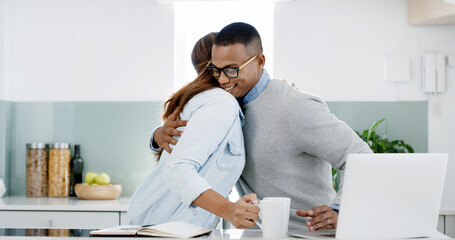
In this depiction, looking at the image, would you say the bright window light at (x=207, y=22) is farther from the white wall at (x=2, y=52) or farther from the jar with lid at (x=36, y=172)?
the white wall at (x=2, y=52)

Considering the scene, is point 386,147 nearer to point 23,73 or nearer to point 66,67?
point 66,67

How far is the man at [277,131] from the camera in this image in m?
1.69

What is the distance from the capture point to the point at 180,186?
1.49 metres

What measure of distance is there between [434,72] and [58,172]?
7.50 feet

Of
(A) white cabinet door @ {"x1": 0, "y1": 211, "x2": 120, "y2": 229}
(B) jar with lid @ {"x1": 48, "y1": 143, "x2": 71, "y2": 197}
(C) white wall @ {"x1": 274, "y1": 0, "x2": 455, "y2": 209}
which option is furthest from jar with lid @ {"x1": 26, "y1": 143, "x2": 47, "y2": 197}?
(C) white wall @ {"x1": 274, "y1": 0, "x2": 455, "y2": 209}

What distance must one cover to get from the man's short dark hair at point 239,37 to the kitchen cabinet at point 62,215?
57.1 inches

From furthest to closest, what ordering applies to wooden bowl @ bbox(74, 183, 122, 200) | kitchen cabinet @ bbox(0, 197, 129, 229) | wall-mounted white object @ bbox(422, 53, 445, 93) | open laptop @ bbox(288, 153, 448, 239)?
wall-mounted white object @ bbox(422, 53, 445, 93)
wooden bowl @ bbox(74, 183, 122, 200)
kitchen cabinet @ bbox(0, 197, 129, 229)
open laptop @ bbox(288, 153, 448, 239)

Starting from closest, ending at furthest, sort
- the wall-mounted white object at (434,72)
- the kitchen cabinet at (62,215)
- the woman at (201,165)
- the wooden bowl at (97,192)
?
the woman at (201,165)
the kitchen cabinet at (62,215)
the wooden bowl at (97,192)
the wall-mounted white object at (434,72)

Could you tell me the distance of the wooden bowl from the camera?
3.21m

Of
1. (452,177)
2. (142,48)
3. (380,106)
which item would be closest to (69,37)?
(142,48)

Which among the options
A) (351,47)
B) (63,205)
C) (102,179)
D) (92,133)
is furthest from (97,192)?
(351,47)

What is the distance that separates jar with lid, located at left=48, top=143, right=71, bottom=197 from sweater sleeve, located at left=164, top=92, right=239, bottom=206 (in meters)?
1.96

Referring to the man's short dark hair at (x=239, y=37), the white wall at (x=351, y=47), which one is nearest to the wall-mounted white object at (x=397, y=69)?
the white wall at (x=351, y=47)

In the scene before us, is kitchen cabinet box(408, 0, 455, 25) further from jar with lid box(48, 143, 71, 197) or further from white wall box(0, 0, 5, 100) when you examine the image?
white wall box(0, 0, 5, 100)
